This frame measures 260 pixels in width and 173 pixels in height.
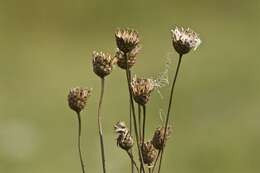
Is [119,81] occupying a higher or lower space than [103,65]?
lower

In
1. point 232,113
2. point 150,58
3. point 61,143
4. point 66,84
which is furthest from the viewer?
point 150,58

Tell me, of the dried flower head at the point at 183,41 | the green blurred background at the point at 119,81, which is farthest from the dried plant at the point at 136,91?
the green blurred background at the point at 119,81

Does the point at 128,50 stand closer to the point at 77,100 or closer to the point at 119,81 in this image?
the point at 77,100

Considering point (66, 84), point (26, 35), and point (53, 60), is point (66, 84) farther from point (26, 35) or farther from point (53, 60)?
point (26, 35)

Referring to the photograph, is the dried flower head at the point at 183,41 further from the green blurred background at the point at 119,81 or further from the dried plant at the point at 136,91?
the green blurred background at the point at 119,81

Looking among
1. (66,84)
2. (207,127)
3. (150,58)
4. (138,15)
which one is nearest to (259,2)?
(138,15)

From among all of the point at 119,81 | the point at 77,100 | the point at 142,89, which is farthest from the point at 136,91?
the point at 119,81
